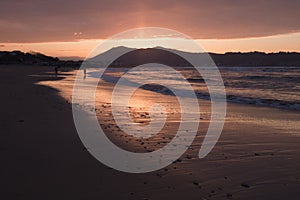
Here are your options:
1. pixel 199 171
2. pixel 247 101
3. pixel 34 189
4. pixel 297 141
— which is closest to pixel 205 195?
pixel 199 171

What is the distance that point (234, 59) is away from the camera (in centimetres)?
14525

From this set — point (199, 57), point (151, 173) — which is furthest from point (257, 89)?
point (199, 57)

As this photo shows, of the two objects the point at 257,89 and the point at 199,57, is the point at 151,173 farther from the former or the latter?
the point at 199,57

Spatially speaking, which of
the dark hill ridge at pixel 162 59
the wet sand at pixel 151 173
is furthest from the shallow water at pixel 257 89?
the dark hill ridge at pixel 162 59

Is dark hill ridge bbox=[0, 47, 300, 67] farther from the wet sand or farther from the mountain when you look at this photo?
the wet sand

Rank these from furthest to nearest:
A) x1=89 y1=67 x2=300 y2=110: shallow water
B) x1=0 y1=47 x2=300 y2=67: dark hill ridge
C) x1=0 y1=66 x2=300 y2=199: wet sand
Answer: x1=0 y1=47 x2=300 y2=67: dark hill ridge → x1=89 y1=67 x2=300 y2=110: shallow water → x1=0 y1=66 x2=300 y2=199: wet sand

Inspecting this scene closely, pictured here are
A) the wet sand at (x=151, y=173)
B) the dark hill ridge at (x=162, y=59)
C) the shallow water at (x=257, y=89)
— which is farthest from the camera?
the dark hill ridge at (x=162, y=59)

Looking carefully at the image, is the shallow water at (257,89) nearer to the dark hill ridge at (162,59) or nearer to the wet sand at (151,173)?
the wet sand at (151,173)

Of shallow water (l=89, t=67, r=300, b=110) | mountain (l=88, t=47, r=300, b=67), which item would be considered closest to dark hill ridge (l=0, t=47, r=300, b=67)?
mountain (l=88, t=47, r=300, b=67)

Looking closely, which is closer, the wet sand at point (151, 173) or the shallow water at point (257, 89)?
the wet sand at point (151, 173)

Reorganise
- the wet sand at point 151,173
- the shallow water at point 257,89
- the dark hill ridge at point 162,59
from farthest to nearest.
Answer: the dark hill ridge at point 162,59
the shallow water at point 257,89
the wet sand at point 151,173

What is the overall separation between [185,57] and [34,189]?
17597 cm

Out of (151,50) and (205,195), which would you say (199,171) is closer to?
(205,195)

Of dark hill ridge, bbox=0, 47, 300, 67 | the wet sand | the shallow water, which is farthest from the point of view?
dark hill ridge, bbox=0, 47, 300, 67
